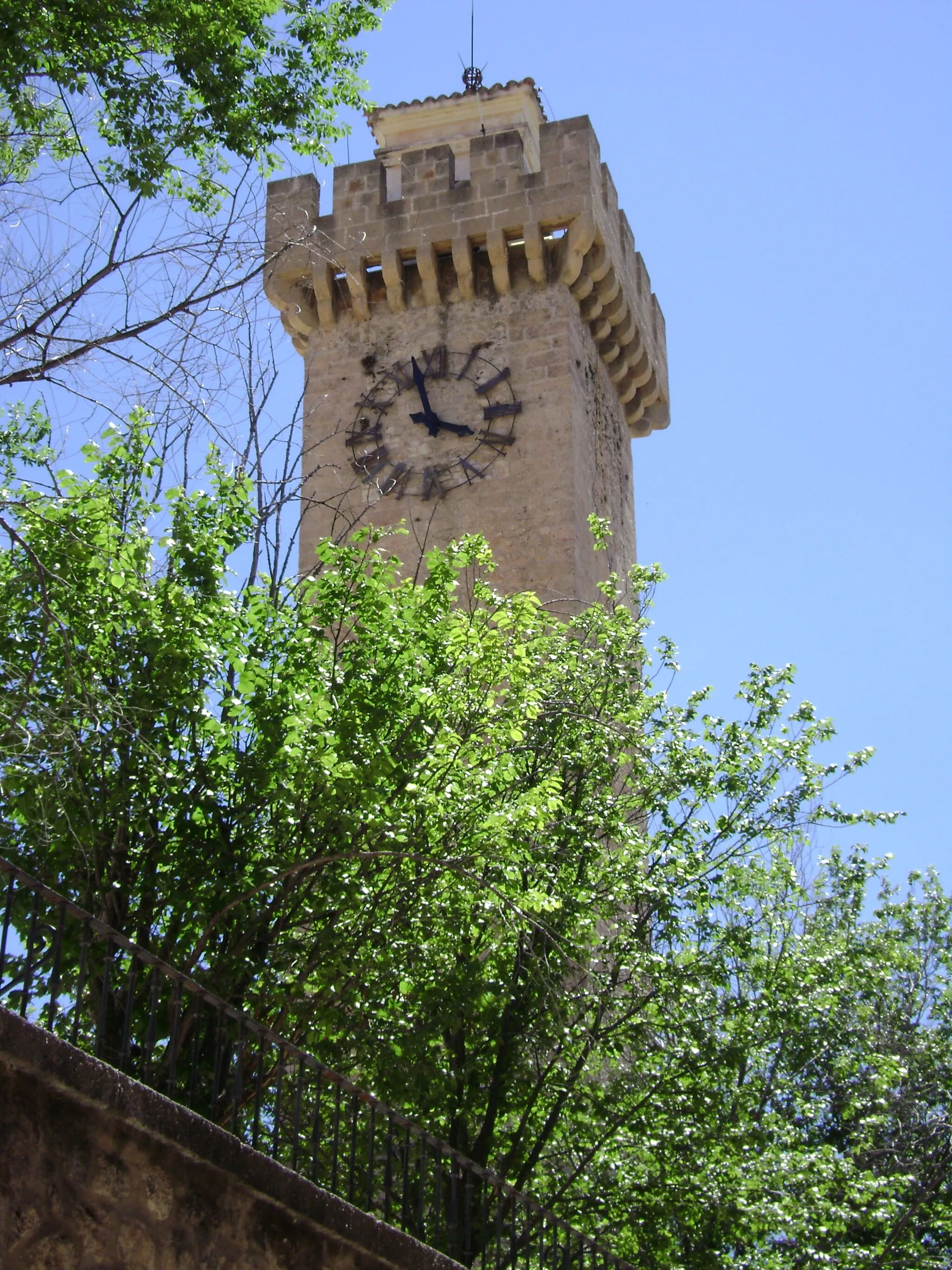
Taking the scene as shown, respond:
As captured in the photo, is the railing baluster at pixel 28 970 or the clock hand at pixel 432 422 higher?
the clock hand at pixel 432 422

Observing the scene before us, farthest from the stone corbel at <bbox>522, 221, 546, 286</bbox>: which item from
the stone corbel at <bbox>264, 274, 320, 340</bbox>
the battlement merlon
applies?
the stone corbel at <bbox>264, 274, 320, 340</bbox>

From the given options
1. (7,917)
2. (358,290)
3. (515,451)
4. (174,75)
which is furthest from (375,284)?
(7,917)

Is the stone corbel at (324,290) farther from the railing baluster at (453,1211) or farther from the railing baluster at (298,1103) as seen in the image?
the railing baluster at (298,1103)

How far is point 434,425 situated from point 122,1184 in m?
13.9

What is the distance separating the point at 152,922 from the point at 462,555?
352 centimetres

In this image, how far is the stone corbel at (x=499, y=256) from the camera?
1970 centimetres

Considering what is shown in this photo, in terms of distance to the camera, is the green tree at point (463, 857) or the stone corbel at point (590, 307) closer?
the green tree at point (463, 857)

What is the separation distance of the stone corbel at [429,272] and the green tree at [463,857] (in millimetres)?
7153

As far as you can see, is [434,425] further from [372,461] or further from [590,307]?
[590,307]

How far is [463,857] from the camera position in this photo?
29.8 feet

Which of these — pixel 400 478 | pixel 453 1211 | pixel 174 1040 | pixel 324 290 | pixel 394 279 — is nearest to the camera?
pixel 174 1040

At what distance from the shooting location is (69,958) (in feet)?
26.6

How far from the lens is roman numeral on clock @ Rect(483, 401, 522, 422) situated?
1903 centimetres

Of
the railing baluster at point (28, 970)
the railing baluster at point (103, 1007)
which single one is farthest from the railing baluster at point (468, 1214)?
the railing baluster at point (28, 970)
